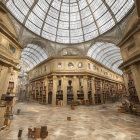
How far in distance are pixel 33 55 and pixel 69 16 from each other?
54.4ft

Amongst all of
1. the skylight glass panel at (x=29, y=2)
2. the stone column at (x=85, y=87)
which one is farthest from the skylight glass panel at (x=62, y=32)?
the stone column at (x=85, y=87)

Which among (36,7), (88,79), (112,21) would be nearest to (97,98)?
(88,79)

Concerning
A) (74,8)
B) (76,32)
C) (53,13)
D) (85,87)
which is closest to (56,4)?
(53,13)

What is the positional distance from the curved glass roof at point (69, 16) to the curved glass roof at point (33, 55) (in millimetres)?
5225

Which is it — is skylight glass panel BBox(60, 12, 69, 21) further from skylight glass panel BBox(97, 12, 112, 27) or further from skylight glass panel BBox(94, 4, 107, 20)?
skylight glass panel BBox(97, 12, 112, 27)

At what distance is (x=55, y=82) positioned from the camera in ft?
57.1

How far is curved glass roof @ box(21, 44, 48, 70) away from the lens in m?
23.8

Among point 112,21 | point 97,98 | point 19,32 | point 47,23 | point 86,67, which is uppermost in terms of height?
point 47,23

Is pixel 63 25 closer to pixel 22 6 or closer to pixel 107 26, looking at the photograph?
pixel 22 6

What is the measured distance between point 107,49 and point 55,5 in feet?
60.0

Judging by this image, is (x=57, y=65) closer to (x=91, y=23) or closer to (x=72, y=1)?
(x=91, y=23)

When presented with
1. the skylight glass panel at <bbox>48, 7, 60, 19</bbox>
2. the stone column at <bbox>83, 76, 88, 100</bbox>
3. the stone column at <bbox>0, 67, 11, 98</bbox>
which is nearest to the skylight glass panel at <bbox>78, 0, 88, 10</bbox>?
the skylight glass panel at <bbox>48, 7, 60, 19</bbox>

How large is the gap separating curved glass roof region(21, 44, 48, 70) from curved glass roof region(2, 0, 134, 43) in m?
5.23

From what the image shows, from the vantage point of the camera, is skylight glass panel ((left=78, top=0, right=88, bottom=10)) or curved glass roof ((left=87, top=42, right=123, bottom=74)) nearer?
skylight glass panel ((left=78, top=0, right=88, bottom=10))
